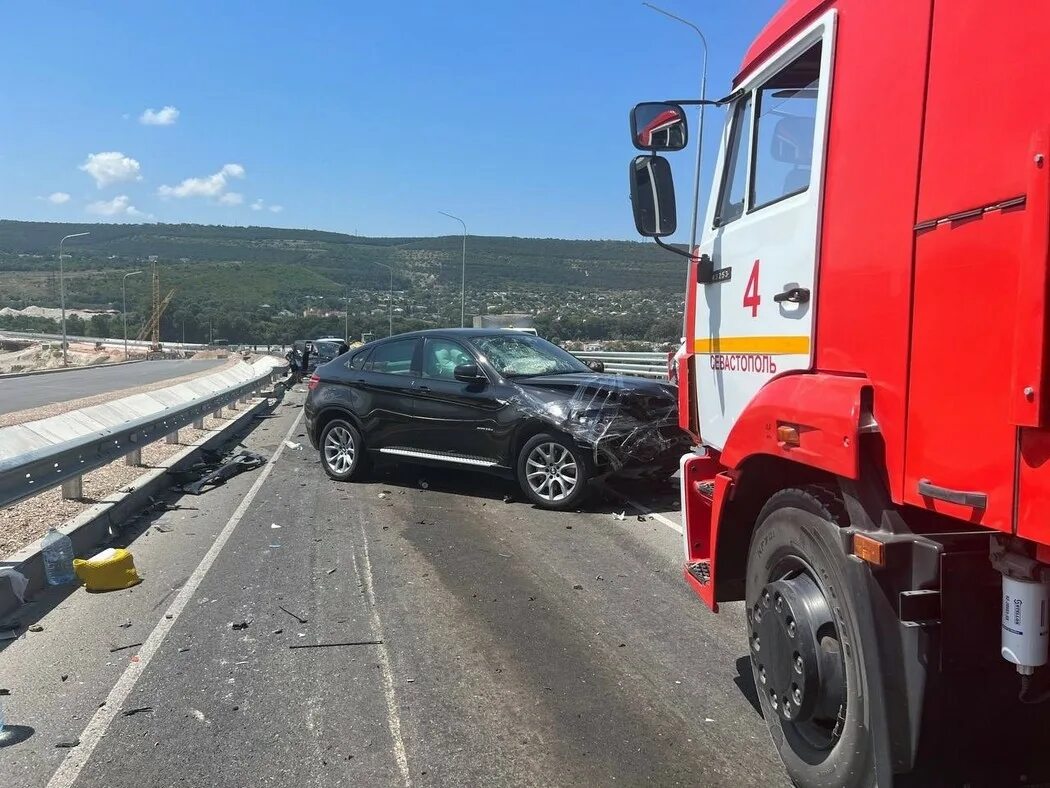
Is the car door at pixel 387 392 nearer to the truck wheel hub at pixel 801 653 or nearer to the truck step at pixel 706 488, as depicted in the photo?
the truck step at pixel 706 488

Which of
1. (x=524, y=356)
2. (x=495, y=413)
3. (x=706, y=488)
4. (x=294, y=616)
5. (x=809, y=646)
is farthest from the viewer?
(x=524, y=356)

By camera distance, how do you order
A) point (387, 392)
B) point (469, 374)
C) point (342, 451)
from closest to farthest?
point (469, 374)
point (387, 392)
point (342, 451)

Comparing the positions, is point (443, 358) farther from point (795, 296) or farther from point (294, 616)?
point (795, 296)

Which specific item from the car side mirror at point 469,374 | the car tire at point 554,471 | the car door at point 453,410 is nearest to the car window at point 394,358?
the car door at point 453,410

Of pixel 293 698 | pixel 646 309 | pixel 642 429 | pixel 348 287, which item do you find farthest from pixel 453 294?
pixel 293 698

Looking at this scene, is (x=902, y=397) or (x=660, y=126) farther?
(x=660, y=126)

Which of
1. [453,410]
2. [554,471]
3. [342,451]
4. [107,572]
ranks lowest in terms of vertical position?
[107,572]

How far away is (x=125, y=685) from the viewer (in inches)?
156

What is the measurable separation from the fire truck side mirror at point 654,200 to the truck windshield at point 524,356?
4480 mm

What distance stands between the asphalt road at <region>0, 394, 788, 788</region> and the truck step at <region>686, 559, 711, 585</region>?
1.94ft

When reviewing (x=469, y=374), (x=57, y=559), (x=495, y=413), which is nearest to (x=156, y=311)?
(x=469, y=374)

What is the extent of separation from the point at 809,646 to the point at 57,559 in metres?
4.96

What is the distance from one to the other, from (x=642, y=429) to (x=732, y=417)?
12.8 feet

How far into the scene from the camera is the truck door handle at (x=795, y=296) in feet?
9.18
